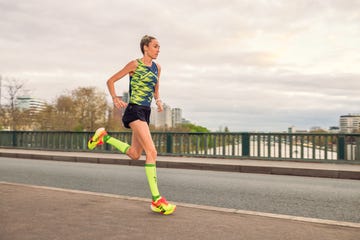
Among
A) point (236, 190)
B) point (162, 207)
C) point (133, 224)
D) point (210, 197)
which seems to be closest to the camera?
point (133, 224)

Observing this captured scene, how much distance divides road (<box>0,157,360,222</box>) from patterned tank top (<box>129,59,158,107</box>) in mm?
2112

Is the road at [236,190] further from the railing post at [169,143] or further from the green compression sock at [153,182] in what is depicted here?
the railing post at [169,143]

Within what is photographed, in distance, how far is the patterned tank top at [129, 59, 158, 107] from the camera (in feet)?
14.7

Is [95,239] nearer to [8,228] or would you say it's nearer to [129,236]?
[129,236]

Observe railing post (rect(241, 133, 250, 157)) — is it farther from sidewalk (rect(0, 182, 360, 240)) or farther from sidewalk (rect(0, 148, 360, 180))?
sidewalk (rect(0, 182, 360, 240))

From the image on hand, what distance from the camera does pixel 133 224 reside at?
374cm

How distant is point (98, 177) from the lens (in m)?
8.95

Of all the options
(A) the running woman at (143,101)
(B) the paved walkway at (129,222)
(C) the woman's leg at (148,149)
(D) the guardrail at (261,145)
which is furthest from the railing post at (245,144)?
(C) the woman's leg at (148,149)

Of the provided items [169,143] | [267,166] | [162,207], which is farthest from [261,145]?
[162,207]

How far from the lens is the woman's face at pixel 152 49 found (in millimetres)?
4512

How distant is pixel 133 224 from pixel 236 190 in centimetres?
372

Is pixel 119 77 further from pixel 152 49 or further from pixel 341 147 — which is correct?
pixel 341 147

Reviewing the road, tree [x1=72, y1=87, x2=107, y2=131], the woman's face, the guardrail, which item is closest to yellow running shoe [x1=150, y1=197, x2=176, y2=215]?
the road

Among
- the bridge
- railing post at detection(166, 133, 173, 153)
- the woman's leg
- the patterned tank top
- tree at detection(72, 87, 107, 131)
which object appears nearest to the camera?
the bridge
